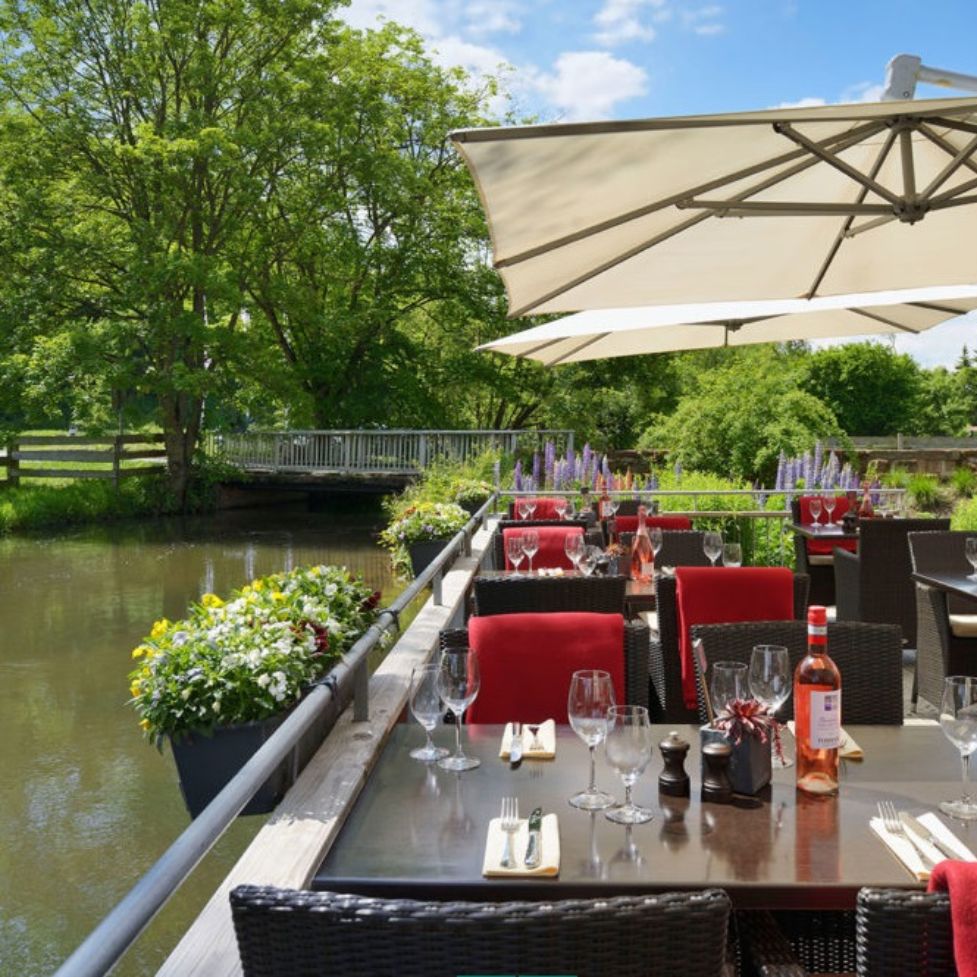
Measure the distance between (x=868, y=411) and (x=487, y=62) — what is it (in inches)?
571

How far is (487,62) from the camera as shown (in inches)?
984

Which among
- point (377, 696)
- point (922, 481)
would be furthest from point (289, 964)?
point (922, 481)

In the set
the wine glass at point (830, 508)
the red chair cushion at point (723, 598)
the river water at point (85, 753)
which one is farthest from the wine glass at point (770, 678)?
the wine glass at point (830, 508)

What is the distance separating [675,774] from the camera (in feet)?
6.42

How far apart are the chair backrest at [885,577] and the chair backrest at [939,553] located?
0.66 m

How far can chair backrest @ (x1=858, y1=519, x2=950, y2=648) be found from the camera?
545 centimetres

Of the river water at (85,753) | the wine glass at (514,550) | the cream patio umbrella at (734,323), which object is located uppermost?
the cream patio umbrella at (734,323)

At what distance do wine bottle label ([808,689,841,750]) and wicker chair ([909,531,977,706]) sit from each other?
9.16 ft

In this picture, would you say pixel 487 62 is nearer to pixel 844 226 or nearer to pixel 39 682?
pixel 39 682

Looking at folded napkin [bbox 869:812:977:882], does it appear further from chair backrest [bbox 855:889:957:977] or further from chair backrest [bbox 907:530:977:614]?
chair backrest [bbox 907:530:977:614]

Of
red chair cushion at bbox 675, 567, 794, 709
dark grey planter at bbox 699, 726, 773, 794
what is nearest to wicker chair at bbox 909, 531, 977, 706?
red chair cushion at bbox 675, 567, 794, 709

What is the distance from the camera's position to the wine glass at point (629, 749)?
1.80 m

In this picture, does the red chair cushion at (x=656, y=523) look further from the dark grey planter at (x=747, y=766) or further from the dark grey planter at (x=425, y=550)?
the dark grey planter at (x=747, y=766)

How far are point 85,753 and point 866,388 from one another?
27.5m
